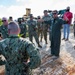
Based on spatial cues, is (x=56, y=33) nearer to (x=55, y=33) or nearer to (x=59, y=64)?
Result: (x=55, y=33)

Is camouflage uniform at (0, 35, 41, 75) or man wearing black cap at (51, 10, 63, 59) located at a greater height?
camouflage uniform at (0, 35, 41, 75)

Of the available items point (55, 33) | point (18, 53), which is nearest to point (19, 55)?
point (18, 53)

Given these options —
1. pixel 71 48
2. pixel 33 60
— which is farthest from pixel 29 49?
pixel 71 48

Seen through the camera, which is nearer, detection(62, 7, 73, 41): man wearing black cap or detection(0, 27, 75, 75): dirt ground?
detection(0, 27, 75, 75): dirt ground

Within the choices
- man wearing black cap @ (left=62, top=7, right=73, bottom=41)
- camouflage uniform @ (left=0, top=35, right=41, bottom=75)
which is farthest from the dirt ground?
camouflage uniform @ (left=0, top=35, right=41, bottom=75)

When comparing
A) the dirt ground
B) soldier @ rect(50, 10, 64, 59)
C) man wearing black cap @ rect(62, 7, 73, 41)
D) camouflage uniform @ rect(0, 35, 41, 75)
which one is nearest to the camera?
camouflage uniform @ rect(0, 35, 41, 75)

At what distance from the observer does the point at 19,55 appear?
4508 millimetres

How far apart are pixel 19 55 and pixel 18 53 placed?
0.13 ft

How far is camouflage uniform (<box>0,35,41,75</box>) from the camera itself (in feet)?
14.1

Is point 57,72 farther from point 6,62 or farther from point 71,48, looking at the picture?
point 6,62

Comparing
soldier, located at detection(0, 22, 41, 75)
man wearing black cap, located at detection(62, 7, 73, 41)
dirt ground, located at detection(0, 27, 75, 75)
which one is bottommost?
dirt ground, located at detection(0, 27, 75, 75)

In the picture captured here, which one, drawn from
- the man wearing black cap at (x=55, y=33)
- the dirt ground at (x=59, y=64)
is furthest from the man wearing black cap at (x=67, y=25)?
the man wearing black cap at (x=55, y=33)

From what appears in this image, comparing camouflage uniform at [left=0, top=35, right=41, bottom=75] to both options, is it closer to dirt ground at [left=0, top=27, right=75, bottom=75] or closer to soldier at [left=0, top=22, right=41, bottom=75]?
soldier at [left=0, top=22, right=41, bottom=75]

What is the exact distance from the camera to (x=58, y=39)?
11.5 metres
